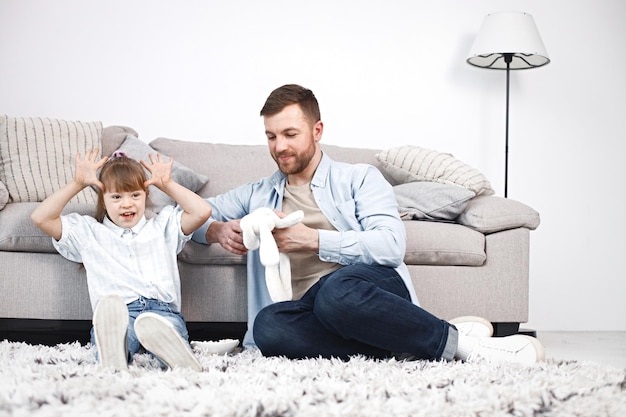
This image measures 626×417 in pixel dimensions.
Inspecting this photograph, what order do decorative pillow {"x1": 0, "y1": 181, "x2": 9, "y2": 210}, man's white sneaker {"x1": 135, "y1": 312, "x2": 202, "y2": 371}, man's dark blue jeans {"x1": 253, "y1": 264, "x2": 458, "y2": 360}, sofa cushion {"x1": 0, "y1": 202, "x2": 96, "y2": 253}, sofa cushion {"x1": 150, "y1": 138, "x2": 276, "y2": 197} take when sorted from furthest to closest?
sofa cushion {"x1": 150, "y1": 138, "x2": 276, "y2": 197}, decorative pillow {"x1": 0, "y1": 181, "x2": 9, "y2": 210}, sofa cushion {"x1": 0, "y1": 202, "x2": 96, "y2": 253}, man's dark blue jeans {"x1": 253, "y1": 264, "x2": 458, "y2": 360}, man's white sneaker {"x1": 135, "y1": 312, "x2": 202, "y2": 371}

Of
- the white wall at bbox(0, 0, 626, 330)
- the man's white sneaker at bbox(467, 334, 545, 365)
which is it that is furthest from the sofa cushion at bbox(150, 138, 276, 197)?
the man's white sneaker at bbox(467, 334, 545, 365)

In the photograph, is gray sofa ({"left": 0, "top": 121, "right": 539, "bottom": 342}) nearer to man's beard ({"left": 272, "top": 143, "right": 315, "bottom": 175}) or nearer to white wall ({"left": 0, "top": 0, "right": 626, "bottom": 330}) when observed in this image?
man's beard ({"left": 272, "top": 143, "right": 315, "bottom": 175})

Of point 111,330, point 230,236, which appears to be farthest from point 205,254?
point 111,330

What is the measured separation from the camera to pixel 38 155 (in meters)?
2.67

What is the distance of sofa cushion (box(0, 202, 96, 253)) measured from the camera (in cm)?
222

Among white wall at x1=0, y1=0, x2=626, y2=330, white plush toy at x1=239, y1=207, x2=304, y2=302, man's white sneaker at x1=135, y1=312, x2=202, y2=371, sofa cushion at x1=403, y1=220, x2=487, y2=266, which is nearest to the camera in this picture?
man's white sneaker at x1=135, y1=312, x2=202, y2=371

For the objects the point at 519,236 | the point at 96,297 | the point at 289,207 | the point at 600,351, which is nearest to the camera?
the point at 96,297

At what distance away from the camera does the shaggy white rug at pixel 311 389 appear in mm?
1295

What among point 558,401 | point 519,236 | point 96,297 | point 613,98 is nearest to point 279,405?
point 558,401

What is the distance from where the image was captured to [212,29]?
3516 millimetres

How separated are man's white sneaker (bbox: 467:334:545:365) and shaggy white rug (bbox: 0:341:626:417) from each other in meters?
0.06

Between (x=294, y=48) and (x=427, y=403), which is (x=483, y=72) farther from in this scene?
(x=427, y=403)

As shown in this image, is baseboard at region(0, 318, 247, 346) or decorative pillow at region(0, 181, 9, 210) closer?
baseboard at region(0, 318, 247, 346)

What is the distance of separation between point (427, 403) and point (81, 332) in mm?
1332
